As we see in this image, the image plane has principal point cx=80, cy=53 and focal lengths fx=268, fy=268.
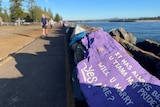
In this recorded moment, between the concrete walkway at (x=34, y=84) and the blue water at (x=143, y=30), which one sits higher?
the concrete walkway at (x=34, y=84)

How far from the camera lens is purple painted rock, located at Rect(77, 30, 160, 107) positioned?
14.7 feet

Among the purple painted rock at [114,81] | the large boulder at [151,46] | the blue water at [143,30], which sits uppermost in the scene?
the purple painted rock at [114,81]

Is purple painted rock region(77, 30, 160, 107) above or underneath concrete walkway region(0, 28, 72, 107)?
above

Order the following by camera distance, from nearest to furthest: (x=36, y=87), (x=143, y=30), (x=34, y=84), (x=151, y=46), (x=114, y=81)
Answer: (x=114, y=81) < (x=36, y=87) < (x=34, y=84) < (x=151, y=46) < (x=143, y=30)

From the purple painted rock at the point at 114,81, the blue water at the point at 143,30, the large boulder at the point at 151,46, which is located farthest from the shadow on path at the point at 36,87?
the blue water at the point at 143,30

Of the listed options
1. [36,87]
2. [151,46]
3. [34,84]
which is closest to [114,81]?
[36,87]

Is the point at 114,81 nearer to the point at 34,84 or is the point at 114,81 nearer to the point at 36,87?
the point at 36,87

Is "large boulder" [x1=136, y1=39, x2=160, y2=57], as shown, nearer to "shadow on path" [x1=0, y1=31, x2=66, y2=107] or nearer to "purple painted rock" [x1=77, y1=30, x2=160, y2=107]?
"shadow on path" [x1=0, y1=31, x2=66, y2=107]

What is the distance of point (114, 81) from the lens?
16.1 feet

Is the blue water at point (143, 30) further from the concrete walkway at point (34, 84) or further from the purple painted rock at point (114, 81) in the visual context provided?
the purple painted rock at point (114, 81)

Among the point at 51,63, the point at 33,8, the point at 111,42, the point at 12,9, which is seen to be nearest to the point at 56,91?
the point at 111,42

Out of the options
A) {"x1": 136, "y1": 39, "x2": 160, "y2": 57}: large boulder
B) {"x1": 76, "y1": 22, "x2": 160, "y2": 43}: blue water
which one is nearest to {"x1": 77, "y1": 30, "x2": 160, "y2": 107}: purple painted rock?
{"x1": 136, "y1": 39, "x2": 160, "y2": 57}: large boulder

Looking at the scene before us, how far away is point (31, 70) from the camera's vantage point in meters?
8.23

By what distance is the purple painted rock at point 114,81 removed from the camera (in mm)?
4469
